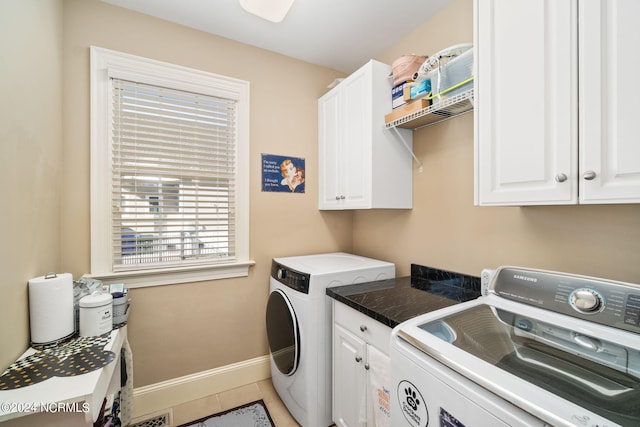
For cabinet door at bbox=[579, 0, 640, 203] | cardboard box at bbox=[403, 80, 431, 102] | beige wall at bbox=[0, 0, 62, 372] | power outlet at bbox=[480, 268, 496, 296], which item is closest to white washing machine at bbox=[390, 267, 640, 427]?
power outlet at bbox=[480, 268, 496, 296]

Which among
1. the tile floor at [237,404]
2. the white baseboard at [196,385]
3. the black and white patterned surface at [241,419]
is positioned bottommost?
the tile floor at [237,404]

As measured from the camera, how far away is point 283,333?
1820mm

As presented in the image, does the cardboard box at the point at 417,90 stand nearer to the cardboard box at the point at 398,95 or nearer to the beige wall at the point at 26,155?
the cardboard box at the point at 398,95

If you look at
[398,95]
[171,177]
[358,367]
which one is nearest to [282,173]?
[171,177]

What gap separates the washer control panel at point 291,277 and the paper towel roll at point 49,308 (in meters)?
1.15

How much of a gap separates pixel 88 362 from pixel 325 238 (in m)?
1.79

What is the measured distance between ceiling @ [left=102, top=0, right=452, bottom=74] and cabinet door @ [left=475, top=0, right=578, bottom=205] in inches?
31.5

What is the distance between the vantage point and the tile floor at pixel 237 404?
1.78m

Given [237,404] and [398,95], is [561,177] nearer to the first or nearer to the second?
[398,95]

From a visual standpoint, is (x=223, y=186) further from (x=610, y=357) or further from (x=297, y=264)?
(x=610, y=357)

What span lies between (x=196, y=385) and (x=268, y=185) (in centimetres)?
162

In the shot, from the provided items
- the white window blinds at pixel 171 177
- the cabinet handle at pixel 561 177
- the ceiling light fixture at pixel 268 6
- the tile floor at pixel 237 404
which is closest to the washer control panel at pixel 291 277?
the white window blinds at pixel 171 177

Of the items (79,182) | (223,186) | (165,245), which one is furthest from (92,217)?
(223,186)

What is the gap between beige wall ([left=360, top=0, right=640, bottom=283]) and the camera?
107 cm
